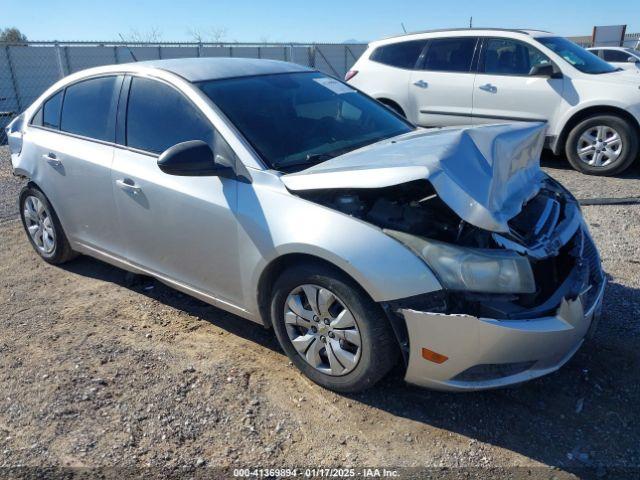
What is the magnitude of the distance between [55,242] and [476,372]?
12.0 ft

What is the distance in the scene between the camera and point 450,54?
316 inches

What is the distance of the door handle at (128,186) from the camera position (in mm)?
3654

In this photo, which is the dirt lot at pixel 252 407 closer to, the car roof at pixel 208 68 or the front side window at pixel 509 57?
the car roof at pixel 208 68

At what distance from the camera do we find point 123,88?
3.96 metres

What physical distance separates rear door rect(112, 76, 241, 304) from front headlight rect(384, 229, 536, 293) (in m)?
1.15

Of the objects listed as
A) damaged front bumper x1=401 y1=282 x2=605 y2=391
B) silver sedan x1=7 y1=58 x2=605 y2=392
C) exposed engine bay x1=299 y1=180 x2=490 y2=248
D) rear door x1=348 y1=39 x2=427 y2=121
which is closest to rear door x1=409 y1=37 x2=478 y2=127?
rear door x1=348 y1=39 x2=427 y2=121

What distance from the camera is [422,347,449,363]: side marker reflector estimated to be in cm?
265

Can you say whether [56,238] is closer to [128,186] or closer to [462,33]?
[128,186]

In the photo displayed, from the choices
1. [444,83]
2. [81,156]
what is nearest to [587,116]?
[444,83]

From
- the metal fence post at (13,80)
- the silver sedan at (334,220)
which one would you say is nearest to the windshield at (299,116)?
the silver sedan at (334,220)

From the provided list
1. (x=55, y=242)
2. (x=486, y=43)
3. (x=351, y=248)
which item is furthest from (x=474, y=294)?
(x=486, y=43)

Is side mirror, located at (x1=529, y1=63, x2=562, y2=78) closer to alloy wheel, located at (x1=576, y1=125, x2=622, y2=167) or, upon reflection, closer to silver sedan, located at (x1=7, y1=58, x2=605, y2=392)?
alloy wheel, located at (x1=576, y1=125, x2=622, y2=167)

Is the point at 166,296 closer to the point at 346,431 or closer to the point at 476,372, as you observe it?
the point at 346,431

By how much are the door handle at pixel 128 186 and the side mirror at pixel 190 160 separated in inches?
24.6
